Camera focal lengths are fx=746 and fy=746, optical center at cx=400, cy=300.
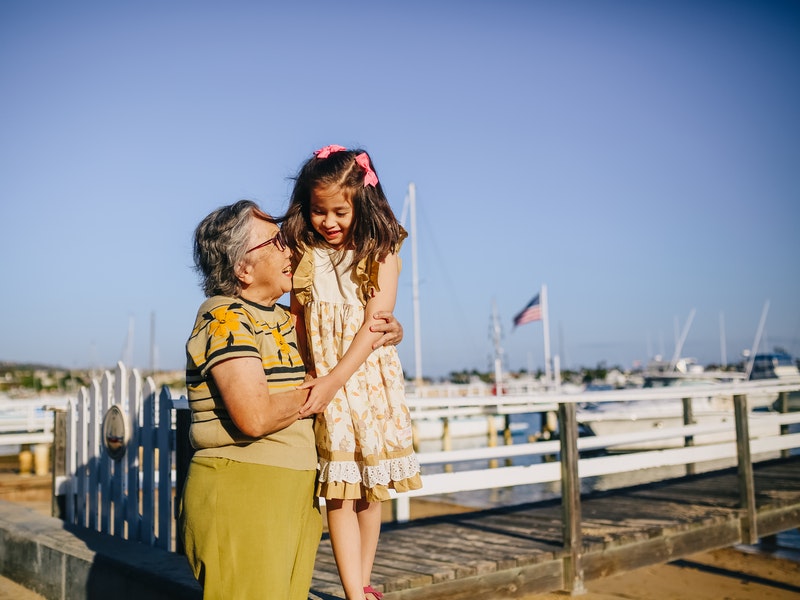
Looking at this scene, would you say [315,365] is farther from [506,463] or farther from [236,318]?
[506,463]

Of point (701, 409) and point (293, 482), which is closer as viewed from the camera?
point (293, 482)

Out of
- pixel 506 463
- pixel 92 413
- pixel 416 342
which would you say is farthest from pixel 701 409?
pixel 92 413

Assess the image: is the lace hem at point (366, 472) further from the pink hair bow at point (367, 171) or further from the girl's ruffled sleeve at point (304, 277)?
the pink hair bow at point (367, 171)

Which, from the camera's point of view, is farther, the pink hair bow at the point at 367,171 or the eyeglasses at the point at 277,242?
the pink hair bow at the point at 367,171

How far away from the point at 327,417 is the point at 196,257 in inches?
27.3

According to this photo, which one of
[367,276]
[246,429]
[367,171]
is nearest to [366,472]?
[246,429]

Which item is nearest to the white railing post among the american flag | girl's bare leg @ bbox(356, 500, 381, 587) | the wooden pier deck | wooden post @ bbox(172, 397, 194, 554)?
wooden post @ bbox(172, 397, 194, 554)

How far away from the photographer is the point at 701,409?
66.9 feet

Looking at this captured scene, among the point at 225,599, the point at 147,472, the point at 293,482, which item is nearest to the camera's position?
the point at 225,599

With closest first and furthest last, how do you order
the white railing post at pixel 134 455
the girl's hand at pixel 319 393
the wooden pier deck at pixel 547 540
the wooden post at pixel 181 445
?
the girl's hand at pixel 319 393, the wooden post at pixel 181 445, the wooden pier deck at pixel 547 540, the white railing post at pixel 134 455

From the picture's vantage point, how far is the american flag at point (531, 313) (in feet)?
84.0

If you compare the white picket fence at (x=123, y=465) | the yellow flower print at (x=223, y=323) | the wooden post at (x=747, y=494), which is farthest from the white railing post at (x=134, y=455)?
the wooden post at (x=747, y=494)

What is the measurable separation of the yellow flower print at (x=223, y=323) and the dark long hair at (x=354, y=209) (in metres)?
0.50

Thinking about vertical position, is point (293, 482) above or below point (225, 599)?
above
